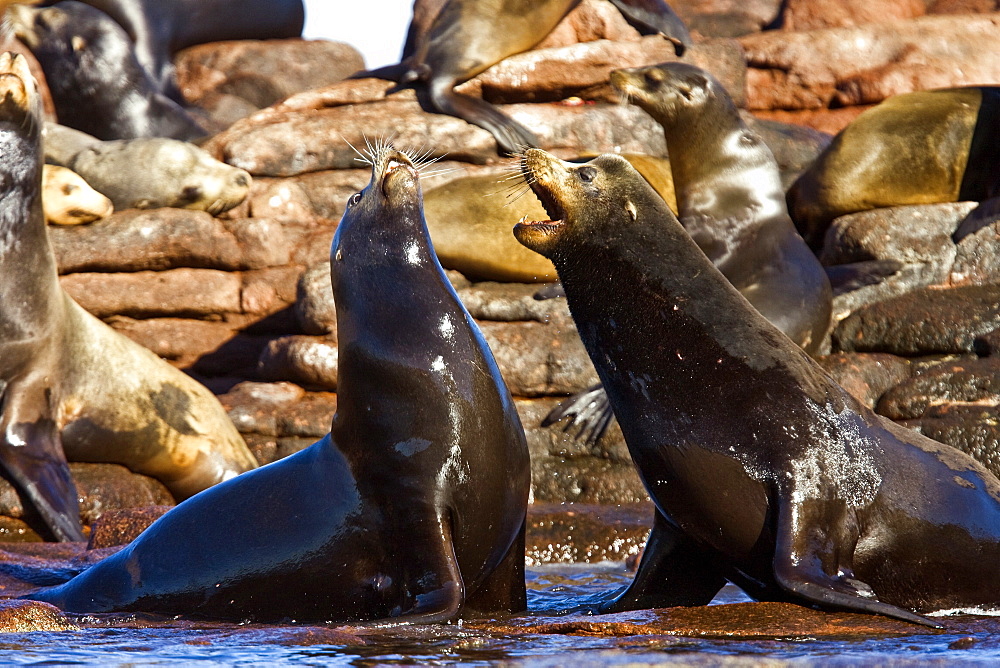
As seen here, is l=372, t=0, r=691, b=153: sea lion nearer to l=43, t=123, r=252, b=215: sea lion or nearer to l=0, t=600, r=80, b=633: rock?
l=43, t=123, r=252, b=215: sea lion

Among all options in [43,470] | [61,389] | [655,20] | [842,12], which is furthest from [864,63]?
[43,470]

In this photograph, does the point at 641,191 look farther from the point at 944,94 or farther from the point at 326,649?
the point at 944,94

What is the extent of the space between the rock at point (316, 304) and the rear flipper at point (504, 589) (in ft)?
18.1

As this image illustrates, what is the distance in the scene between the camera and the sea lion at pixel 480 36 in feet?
42.4

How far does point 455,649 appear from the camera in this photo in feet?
10.2

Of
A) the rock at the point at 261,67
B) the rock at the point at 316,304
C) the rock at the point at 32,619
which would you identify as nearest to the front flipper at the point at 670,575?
the rock at the point at 32,619

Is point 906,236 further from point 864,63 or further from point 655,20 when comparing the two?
point 864,63

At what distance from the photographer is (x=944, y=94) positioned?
11984 mm

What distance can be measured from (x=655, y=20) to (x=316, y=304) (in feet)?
19.2

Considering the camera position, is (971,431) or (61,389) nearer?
(971,431)

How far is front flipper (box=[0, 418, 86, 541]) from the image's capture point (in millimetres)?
7102

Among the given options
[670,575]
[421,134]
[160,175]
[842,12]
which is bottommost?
[670,575]

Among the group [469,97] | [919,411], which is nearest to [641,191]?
[919,411]

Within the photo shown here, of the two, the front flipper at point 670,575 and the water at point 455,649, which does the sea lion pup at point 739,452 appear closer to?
the front flipper at point 670,575
